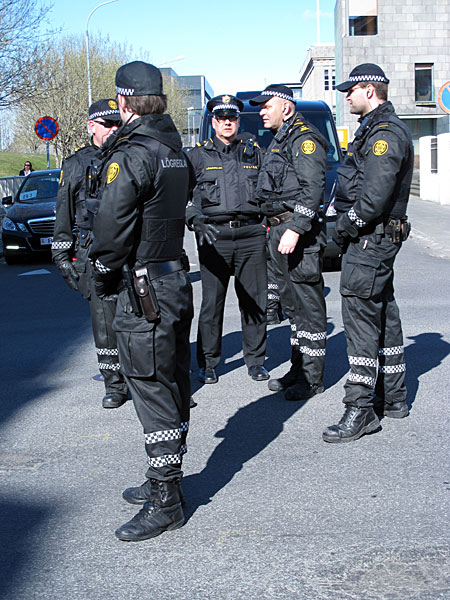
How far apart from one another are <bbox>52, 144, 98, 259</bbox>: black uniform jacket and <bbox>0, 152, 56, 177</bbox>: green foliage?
52278 millimetres

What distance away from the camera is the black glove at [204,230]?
19.0ft

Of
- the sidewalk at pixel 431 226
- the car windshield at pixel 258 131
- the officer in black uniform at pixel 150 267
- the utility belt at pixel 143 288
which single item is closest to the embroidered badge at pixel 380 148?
the officer in black uniform at pixel 150 267

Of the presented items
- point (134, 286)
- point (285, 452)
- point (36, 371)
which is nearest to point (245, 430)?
point (285, 452)

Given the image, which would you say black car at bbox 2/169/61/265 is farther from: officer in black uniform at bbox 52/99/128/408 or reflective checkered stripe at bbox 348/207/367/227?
reflective checkered stripe at bbox 348/207/367/227

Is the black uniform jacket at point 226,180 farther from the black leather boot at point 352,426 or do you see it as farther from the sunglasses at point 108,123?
the black leather boot at point 352,426

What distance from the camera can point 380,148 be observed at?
4691mm

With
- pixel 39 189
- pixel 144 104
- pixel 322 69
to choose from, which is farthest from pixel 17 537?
pixel 322 69

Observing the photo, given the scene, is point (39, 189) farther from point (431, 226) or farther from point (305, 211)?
point (305, 211)

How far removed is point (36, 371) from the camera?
6.98 metres

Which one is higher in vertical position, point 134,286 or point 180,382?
point 134,286

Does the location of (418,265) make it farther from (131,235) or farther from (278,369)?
(131,235)

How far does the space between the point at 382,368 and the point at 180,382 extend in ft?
6.21

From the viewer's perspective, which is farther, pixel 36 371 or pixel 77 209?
pixel 36 371

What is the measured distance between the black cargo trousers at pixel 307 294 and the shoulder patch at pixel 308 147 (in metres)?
0.55
